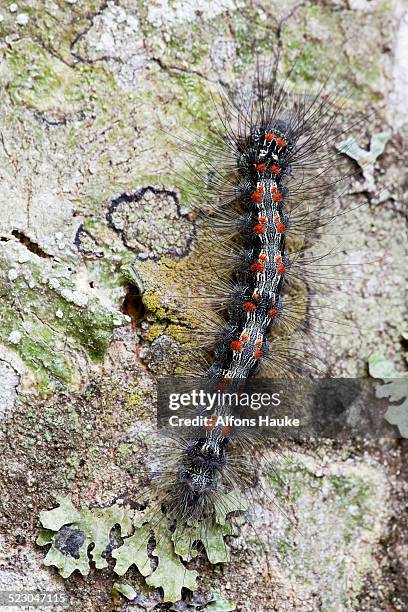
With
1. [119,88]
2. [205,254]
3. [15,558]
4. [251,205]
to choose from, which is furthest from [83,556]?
[119,88]

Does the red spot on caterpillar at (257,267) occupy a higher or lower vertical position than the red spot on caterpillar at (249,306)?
higher

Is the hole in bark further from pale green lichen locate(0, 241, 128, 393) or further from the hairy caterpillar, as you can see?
the hairy caterpillar

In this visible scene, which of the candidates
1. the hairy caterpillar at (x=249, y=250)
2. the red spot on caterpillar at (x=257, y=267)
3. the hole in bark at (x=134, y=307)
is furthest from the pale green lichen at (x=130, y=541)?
the red spot on caterpillar at (x=257, y=267)

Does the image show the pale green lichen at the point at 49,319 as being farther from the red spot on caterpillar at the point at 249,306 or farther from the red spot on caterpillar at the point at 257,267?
the red spot on caterpillar at the point at 257,267

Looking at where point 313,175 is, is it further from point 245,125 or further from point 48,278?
point 48,278

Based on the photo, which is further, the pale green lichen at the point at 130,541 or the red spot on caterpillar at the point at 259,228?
the red spot on caterpillar at the point at 259,228
